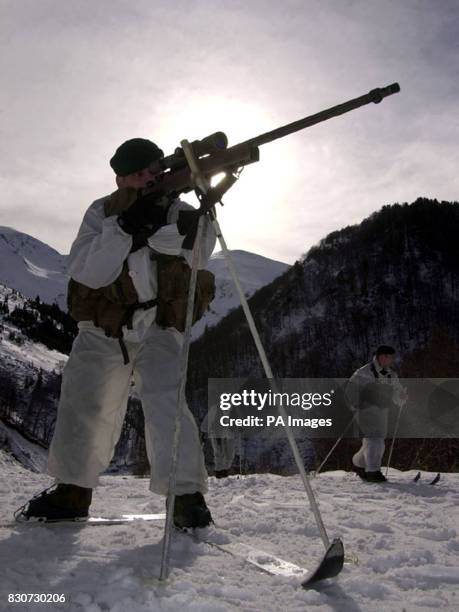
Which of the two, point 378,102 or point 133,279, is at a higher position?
point 378,102

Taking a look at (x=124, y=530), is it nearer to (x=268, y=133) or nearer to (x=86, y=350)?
(x=86, y=350)

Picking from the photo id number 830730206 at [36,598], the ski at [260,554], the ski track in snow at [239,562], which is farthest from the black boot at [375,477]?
the photo id number 830730206 at [36,598]

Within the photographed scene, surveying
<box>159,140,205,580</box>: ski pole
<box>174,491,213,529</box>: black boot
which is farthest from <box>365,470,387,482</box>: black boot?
<box>159,140,205,580</box>: ski pole

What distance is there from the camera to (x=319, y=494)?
5.48 meters

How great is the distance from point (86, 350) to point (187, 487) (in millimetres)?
1070

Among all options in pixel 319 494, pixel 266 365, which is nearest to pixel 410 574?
pixel 266 365

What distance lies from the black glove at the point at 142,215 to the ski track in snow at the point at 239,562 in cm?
172

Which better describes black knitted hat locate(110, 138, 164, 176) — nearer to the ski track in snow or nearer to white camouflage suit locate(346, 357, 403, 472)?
the ski track in snow

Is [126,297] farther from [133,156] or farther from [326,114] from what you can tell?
[326,114]

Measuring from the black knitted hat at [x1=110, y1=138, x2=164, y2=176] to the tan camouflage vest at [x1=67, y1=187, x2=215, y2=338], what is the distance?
252 millimetres

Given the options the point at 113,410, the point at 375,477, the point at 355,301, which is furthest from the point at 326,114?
the point at 355,301

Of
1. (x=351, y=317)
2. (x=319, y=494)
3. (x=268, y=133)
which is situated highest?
(x=351, y=317)

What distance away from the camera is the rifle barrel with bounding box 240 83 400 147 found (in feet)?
10.3

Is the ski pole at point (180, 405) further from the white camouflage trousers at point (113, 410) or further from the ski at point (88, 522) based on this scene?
the ski at point (88, 522)
